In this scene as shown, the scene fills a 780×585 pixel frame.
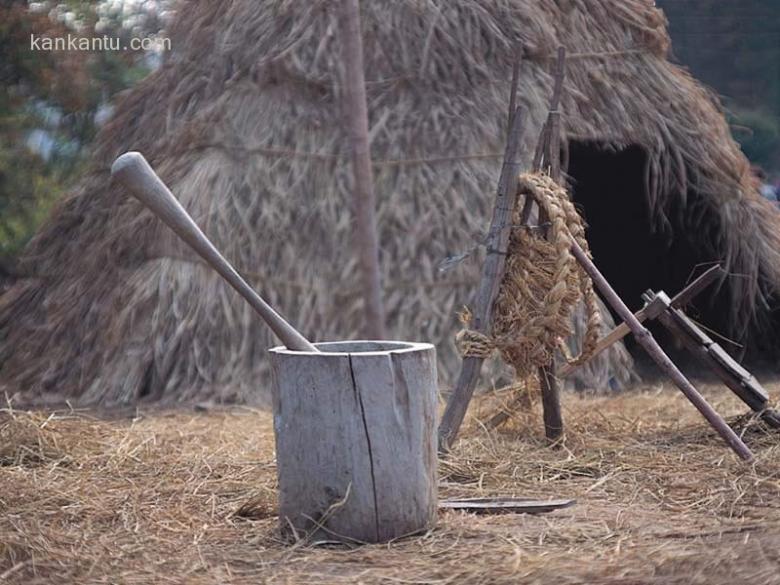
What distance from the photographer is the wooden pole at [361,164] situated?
6445 mm

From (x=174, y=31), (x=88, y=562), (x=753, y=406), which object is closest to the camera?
(x=88, y=562)

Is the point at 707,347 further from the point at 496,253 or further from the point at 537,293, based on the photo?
the point at 496,253

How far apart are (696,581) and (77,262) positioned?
18.9 ft

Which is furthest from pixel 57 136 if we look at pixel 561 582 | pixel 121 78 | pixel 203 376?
pixel 561 582

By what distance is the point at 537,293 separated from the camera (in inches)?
182

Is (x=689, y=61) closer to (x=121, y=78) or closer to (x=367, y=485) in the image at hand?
(x=121, y=78)

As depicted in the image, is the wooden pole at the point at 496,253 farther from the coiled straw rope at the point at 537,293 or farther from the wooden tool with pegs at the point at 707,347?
the wooden tool with pegs at the point at 707,347

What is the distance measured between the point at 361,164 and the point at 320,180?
3.03 ft

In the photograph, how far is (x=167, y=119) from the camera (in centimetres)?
802

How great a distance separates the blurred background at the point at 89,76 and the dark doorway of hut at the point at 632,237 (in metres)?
0.87

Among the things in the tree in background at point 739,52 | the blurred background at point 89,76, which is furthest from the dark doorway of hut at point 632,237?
the tree in background at point 739,52

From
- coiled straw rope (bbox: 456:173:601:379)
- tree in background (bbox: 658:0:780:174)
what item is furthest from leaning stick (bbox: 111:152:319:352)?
tree in background (bbox: 658:0:780:174)

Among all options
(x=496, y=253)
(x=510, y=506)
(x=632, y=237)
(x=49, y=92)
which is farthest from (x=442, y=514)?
(x=49, y=92)

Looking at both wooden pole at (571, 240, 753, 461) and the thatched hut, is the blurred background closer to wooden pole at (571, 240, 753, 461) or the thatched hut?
the thatched hut
